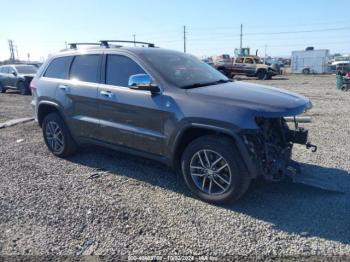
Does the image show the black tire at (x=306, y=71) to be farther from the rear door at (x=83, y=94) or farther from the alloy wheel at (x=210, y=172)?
the alloy wheel at (x=210, y=172)

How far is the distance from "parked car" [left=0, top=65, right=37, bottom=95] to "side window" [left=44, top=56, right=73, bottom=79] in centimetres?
1284

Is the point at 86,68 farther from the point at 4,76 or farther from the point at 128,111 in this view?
the point at 4,76

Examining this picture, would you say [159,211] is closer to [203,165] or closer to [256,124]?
[203,165]

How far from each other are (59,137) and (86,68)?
1.36m

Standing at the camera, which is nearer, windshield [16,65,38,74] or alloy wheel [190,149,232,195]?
alloy wheel [190,149,232,195]

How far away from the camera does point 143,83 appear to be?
14.4 ft

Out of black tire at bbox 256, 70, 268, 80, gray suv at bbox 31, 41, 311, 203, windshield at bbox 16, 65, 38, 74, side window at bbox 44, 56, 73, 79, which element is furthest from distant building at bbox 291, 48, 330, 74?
side window at bbox 44, 56, 73, 79

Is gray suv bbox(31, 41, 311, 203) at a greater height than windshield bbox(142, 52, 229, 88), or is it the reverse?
windshield bbox(142, 52, 229, 88)

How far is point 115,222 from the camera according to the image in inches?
151

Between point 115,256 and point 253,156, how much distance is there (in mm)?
1778

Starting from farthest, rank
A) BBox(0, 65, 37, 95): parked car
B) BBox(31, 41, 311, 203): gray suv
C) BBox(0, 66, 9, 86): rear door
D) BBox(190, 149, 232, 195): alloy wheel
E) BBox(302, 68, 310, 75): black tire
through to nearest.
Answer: BBox(302, 68, 310, 75): black tire → BBox(0, 66, 9, 86): rear door → BBox(0, 65, 37, 95): parked car → BBox(190, 149, 232, 195): alloy wheel → BBox(31, 41, 311, 203): gray suv

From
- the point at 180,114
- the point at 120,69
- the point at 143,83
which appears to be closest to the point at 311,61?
the point at 120,69

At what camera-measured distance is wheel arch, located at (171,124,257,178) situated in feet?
12.5

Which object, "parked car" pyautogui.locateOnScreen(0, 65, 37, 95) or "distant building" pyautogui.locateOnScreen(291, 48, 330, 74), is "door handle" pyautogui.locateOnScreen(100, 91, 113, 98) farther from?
"distant building" pyautogui.locateOnScreen(291, 48, 330, 74)
